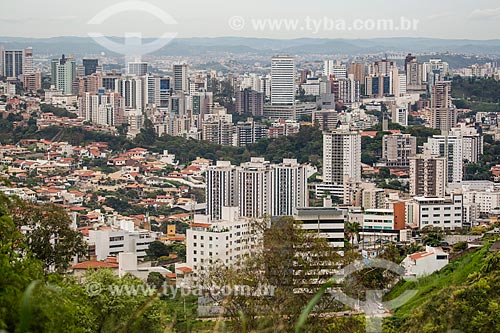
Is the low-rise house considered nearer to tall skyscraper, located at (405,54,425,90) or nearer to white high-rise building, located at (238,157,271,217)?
white high-rise building, located at (238,157,271,217)

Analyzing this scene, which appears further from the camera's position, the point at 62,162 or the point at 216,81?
the point at 216,81

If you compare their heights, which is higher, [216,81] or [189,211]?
[216,81]

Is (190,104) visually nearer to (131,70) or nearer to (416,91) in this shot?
(131,70)

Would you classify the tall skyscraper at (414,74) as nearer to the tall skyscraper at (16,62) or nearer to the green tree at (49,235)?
the tall skyscraper at (16,62)

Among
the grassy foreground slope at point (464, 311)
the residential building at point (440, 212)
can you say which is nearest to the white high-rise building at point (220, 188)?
the residential building at point (440, 212)

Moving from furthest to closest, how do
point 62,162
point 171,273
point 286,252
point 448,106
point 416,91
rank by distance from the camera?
1. point 416,91
2. point 448,106
3. point 62,162
4. point 171,273
5. point 286,252

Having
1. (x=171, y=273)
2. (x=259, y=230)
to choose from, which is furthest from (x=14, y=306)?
(x=171, y=273)

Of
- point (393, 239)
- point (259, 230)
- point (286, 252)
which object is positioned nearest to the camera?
point (286, 252)

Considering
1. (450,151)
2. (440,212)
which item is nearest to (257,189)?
(440,212)
